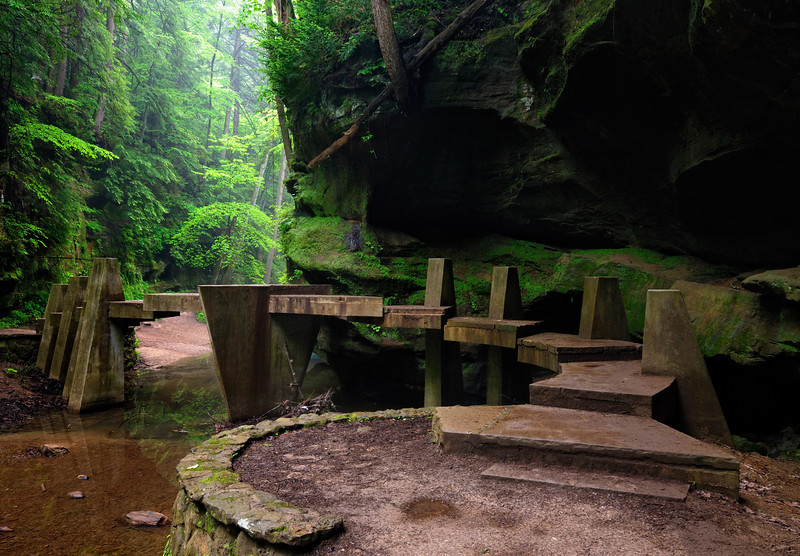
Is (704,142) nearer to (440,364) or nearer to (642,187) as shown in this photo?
(642,187)

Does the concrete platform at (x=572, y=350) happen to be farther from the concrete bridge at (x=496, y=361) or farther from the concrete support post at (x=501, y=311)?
the concrete support post at (x=501, y=311)

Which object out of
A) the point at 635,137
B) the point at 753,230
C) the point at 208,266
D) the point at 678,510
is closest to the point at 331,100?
the point at 635,137

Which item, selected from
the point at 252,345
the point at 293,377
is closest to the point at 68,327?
the point at 252,345

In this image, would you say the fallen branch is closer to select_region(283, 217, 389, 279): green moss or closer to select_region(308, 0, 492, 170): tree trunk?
select_region(283, 217, 389, 279): green moss

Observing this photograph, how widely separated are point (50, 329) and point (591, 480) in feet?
44.0

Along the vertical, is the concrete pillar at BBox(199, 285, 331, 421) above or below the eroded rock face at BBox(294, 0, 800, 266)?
below

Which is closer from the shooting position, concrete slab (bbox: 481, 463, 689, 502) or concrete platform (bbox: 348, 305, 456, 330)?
concrete slab (bbox: 481, 463, 689, 502)

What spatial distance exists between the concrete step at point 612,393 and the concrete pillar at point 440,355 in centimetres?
278

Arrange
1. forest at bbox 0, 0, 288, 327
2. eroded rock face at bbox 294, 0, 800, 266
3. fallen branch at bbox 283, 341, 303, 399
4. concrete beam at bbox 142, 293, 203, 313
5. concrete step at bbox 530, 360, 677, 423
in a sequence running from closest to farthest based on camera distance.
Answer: concrete step at bbox 530, 360, 677, 423
eroded rock face at bbox 294, 0, 800, 266
concrete beam at bbox 142, 293, 203, 313
fallen branch at bbox 283, 341, 303, 399
forest at bbox 0, 0, 288, 327

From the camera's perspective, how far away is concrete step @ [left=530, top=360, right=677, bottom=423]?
4125mm

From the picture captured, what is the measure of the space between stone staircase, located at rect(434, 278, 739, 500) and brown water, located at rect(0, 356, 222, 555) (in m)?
3.89

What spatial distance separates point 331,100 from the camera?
1205cm

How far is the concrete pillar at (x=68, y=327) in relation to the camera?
445 inches

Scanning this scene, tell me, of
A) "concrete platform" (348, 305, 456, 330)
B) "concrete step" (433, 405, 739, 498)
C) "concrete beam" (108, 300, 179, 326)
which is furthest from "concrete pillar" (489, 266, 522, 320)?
"concrete beam" (108, 300, 179, 326)
